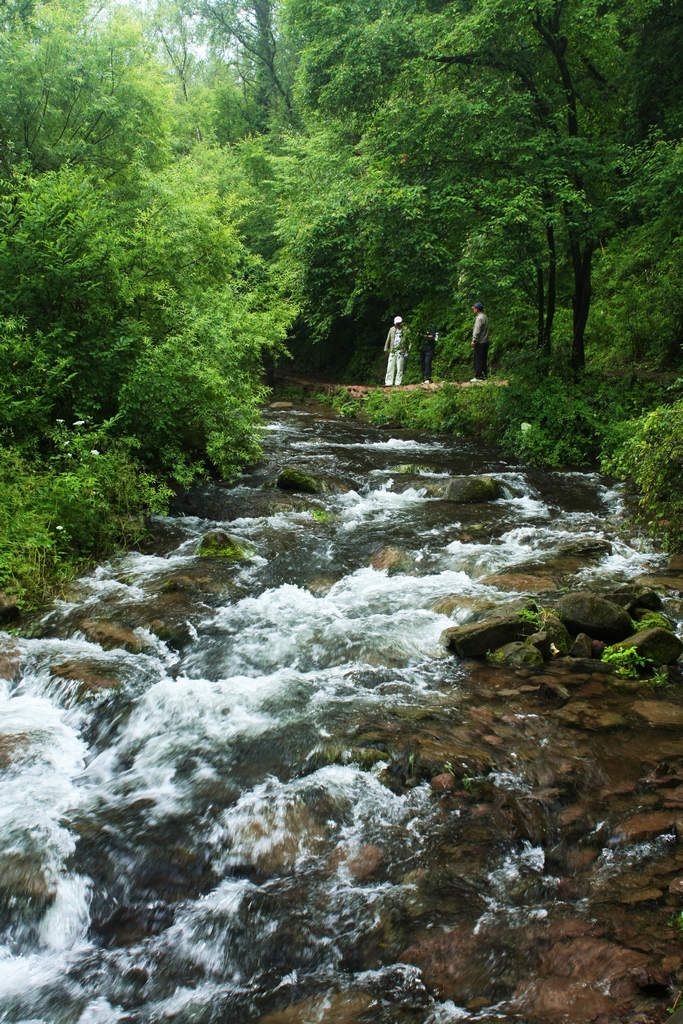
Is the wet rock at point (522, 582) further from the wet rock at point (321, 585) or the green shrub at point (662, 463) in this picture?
the wet rock at point (321, 585)

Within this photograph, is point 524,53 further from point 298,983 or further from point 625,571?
point 298,983

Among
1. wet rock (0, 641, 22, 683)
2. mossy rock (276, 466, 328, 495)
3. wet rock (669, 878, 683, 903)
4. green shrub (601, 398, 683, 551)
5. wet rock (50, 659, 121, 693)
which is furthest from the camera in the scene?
mossy rock (276, 466, 328, 495)

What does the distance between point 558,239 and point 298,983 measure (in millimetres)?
14989

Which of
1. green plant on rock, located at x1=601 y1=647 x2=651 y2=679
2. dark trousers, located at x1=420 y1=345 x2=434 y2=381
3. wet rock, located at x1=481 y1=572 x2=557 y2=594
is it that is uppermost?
dark trousers, located at x1=420 y1=345 x2=434 y2=381

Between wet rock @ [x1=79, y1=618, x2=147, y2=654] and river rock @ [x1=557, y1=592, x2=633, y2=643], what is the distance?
4.00 m

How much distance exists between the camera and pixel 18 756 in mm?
4648

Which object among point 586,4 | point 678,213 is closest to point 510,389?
point 678,213

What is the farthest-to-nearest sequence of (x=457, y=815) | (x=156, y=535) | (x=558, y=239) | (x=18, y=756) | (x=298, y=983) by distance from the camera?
(x=558, y=239)
(x=156, y=535)
(x=18, y=756)
(x=457, y=815)
(x=298, y=983)

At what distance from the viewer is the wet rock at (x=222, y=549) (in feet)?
28.2

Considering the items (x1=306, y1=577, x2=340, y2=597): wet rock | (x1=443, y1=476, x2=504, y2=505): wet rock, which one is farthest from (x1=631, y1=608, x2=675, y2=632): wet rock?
(x1=443, y1=476, x2=504, y2=505): wet rock

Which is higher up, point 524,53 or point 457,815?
point 524,53

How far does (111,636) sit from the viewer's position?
6.33 meters

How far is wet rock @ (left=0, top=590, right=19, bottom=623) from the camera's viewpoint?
6598mm

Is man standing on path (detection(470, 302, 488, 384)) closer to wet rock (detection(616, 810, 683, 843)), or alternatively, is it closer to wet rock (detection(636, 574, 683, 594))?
wet rock (detection(636, 574, 683, 594))
